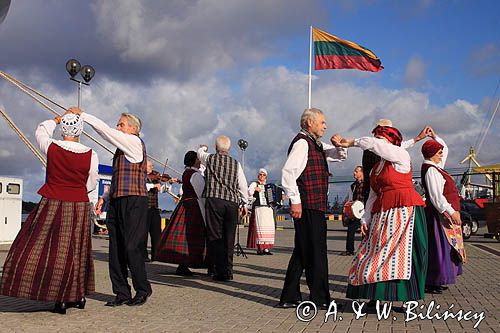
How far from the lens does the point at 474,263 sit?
10.6 m

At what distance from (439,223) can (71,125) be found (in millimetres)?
3983

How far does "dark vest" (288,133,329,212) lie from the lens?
5688mm

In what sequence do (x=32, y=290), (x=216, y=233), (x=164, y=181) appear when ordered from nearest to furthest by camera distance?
(x=32, y=290) < (x=216, y=233) < (x=164, y=181)

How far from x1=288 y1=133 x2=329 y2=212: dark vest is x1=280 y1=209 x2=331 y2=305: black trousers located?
82 millimetres

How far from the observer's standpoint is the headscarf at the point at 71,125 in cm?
563

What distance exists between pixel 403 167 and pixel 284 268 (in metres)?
4.62

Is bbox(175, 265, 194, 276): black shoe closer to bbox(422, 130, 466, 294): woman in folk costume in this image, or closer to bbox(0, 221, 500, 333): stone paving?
bbox(0, 221, 500, 333): stone paving

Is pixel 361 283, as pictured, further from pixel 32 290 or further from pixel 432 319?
pixel 32 290

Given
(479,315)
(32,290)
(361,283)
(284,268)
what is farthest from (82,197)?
(284,268)

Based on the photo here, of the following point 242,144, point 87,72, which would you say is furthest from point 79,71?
point 242,144

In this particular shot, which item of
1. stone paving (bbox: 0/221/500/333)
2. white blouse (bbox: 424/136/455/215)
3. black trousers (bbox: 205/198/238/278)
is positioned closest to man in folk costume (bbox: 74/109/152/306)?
stone paving (bbox: 0/221/500/333)

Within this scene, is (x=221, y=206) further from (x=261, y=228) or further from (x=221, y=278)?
(x=261, y=228)

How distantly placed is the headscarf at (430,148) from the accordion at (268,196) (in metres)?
6.10

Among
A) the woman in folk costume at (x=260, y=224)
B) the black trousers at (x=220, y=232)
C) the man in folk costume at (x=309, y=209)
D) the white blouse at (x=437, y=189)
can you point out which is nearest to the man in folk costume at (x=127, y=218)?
the man in folk costume at (x=309, y=209)
